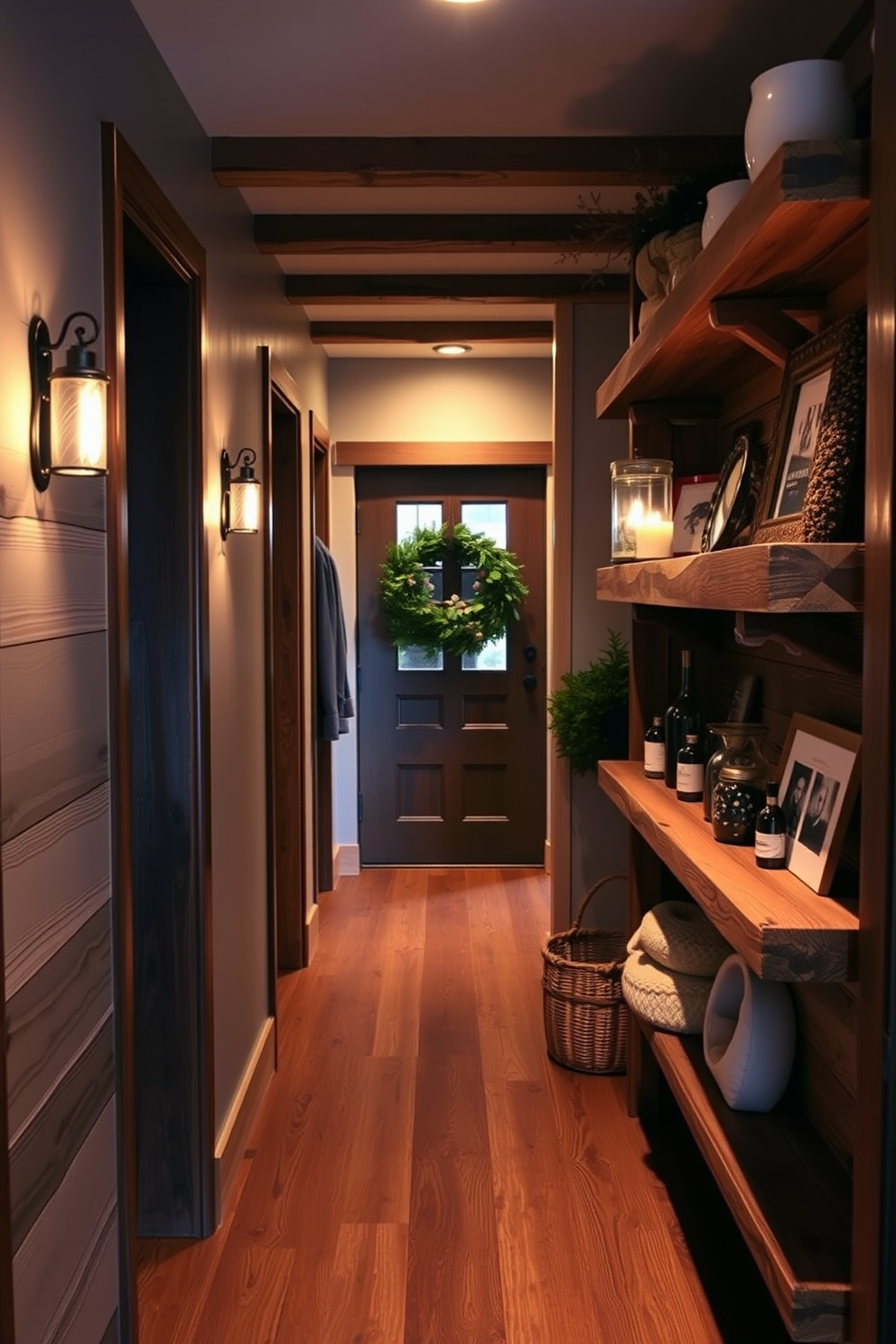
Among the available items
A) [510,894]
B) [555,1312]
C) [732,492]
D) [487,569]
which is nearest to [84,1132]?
[555,1312]

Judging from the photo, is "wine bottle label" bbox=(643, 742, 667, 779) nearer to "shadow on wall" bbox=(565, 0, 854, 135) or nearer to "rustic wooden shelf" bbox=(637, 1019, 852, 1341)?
"rustic wooden shelf" bbox=(637, 1019, 852, 1341)

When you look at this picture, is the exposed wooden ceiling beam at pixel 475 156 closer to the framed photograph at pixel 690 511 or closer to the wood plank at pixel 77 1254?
the framed photograph at pixel 690 511

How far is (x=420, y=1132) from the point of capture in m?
2.94

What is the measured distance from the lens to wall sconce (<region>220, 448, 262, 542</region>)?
2.72m

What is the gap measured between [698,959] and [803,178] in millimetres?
1601

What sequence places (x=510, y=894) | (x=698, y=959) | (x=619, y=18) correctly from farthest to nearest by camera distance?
1. (x=510, y=894)
2. (x=698, y=959)
3. (x=619, y=18)

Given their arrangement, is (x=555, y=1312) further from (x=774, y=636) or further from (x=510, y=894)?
(x=510, y=894)

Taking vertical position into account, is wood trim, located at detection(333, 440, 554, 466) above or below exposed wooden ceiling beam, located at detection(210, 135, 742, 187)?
below

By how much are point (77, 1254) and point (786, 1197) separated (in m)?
1.04

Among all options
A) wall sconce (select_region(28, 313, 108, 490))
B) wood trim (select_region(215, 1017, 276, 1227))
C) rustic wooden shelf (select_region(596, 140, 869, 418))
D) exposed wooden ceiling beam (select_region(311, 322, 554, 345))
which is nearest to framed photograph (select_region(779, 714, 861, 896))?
rustic wooden shelf (select_region(596, 140, 869, 418))

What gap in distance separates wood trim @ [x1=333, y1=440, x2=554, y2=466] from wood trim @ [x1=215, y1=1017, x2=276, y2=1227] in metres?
2.86

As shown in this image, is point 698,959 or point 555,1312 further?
point 698,959

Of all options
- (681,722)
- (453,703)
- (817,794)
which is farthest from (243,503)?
(453,703)

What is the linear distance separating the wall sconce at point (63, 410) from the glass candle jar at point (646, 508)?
1365 millimetres
